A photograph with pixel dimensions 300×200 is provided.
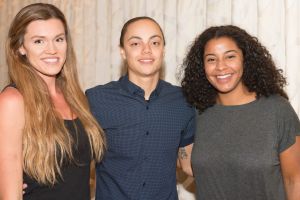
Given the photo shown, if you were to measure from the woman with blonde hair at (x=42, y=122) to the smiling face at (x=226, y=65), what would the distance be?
644 millimetres

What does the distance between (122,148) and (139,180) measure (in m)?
0.18

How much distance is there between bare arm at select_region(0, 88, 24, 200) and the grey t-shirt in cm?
86

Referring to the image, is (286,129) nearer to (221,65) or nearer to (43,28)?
(221,65)

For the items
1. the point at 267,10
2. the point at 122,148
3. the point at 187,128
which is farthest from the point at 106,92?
the point at 267,10

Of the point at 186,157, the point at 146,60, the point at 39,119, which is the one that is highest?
the point at 146,60

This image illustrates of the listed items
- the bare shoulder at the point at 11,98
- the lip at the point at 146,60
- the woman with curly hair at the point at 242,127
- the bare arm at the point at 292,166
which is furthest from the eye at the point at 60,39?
the bare arm at the point at 292,166

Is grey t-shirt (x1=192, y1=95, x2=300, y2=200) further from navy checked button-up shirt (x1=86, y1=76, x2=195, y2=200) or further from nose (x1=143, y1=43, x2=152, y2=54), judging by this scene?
nose (x1=143, y1=43, x2=152, y2=54)

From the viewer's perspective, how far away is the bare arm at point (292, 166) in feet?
5.94

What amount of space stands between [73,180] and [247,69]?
1.00 m

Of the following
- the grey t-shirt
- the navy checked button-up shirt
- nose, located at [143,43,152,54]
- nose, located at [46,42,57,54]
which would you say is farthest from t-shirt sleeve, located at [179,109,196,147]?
nose, located at [46,42,57,54]

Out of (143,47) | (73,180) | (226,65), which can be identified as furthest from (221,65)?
(73,180)

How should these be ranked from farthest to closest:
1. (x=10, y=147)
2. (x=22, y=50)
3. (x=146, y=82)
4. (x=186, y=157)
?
(x=186, y=157) → (x=146, y=82) → (x=22, y=50) → (x=10, y=147)

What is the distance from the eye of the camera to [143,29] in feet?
6.78

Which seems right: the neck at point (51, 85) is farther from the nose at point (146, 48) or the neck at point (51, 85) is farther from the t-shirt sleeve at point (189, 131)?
the t-shirt sleeve at point (189, 131)
